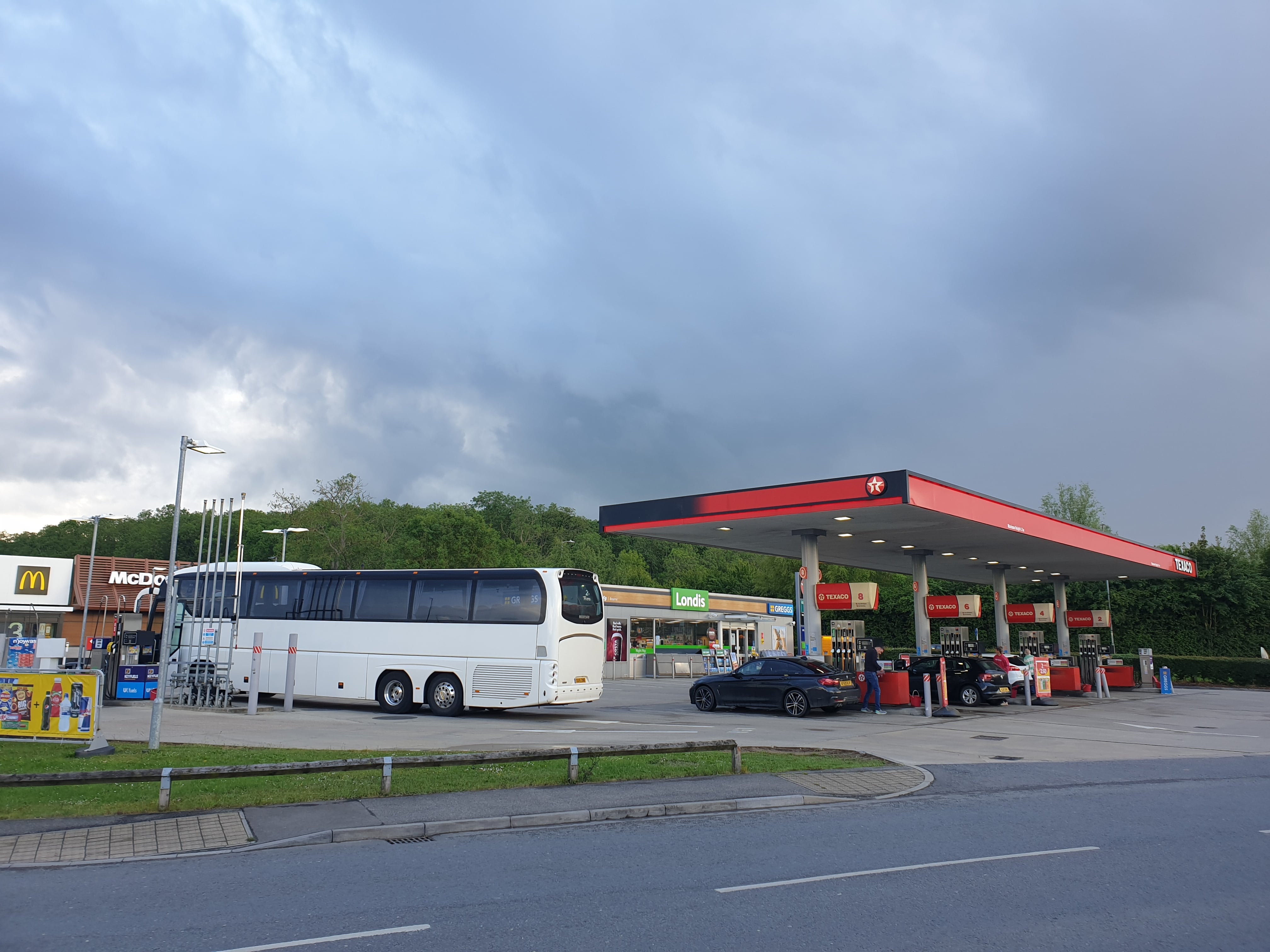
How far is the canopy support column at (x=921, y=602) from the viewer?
28953 mm

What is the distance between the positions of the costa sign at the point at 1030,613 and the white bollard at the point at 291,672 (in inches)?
1119

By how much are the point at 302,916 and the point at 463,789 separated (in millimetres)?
4637

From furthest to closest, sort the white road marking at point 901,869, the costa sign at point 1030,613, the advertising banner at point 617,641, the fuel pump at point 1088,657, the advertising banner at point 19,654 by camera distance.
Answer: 1. the advertising banner at point 617,641
2. the costa sign at point 1030,613
3. the fuel pump at point 1088,657
4. the advertising banner at point 19,654
5. the white road marking at point 901,869

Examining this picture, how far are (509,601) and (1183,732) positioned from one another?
14.5 meters

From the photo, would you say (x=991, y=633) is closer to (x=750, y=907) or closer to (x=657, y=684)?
(x=657, y=684)

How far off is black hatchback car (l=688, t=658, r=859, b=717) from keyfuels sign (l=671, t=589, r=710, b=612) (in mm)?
24899

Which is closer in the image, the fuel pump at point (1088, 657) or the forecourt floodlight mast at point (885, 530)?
the forecourt floodlight mast at point (885, 530)

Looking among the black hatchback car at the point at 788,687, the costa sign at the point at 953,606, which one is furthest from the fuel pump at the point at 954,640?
the black hatchback car at the point at 788,687

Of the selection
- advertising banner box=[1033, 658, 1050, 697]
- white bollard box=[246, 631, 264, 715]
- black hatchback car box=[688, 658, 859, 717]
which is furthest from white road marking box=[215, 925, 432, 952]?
advertising banner box=[1033, 658, 1050, 697]

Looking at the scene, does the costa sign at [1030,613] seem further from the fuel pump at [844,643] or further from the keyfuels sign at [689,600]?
the keyfuels sign at [689,600]

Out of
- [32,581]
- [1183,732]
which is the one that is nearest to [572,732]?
[1183,732]

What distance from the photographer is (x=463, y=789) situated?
10344 millimetres

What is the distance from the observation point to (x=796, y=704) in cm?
2094

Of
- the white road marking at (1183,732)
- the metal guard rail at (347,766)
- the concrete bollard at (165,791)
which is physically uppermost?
the metal guard rail at (347,766)
